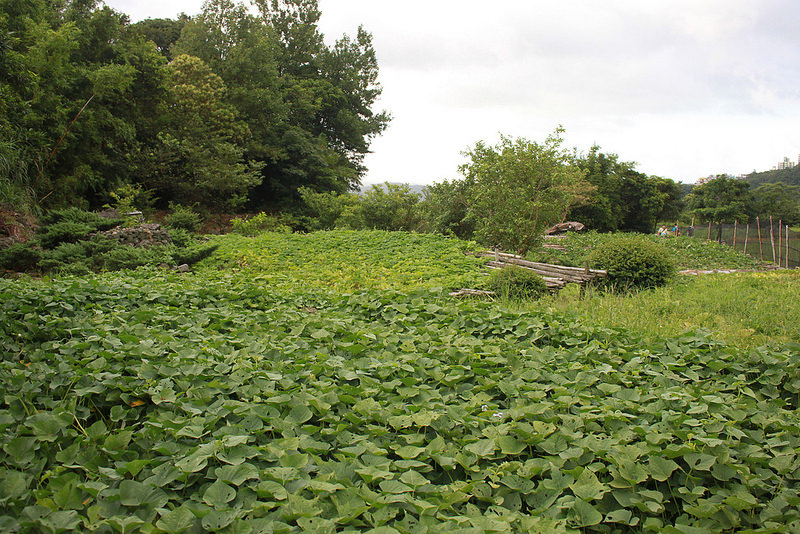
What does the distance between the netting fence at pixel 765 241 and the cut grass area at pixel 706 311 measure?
388 inches

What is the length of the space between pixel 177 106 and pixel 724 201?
33.4m

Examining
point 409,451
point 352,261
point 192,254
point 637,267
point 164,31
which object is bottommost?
point 409,451

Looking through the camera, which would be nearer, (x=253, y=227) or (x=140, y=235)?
(x=140, y=235)

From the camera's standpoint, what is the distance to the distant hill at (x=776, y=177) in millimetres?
42781

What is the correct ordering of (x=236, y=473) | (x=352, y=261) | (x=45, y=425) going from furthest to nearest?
Answer: (x=352, y=261) < (x=45, y=425) < (x=236, y=473)

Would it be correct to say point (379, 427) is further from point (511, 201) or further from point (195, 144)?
point (195, 144)

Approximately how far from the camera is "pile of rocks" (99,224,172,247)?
8.52m

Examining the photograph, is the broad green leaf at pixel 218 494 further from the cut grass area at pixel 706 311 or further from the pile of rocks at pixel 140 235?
the pile of rocks at pixel 140 235

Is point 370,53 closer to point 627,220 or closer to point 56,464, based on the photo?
point 627,220

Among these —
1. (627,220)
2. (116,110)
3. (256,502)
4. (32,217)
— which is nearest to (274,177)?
(116,110)

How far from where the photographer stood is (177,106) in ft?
57.4

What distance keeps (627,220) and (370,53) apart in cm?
1984

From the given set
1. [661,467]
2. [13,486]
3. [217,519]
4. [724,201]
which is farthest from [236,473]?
[724,201]

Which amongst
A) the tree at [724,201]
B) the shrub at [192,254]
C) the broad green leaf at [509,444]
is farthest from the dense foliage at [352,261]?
the tree at [724,201]
